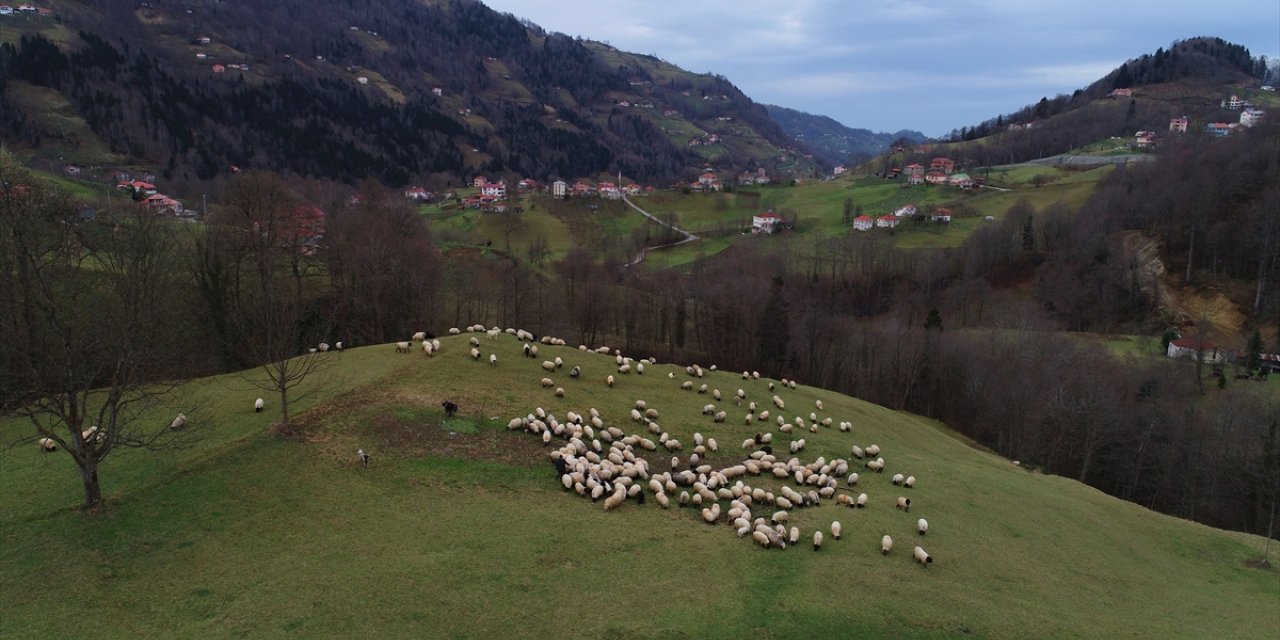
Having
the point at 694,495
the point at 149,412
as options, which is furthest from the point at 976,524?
the point at 149,412

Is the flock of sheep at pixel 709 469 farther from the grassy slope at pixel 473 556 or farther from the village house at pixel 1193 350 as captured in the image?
the village house at pixel 1193 350

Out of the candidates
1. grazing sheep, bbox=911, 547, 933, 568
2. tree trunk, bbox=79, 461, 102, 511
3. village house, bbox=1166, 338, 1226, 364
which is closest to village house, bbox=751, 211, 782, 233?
village house, bbox=1166, 338, 1226, 364

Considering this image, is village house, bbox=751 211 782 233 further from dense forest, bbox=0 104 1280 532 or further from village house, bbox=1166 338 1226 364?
village house, bbox=1166 338 1226 364

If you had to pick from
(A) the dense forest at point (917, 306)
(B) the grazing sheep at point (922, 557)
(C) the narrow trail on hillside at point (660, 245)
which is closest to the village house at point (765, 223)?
(C) the narrow trail on hillside at point (660, 245)

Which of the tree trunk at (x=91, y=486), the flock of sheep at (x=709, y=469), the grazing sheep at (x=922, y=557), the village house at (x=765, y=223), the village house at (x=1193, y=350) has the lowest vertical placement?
the village house at (x=1193, y=350)

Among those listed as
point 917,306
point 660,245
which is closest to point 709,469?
point 917,306
